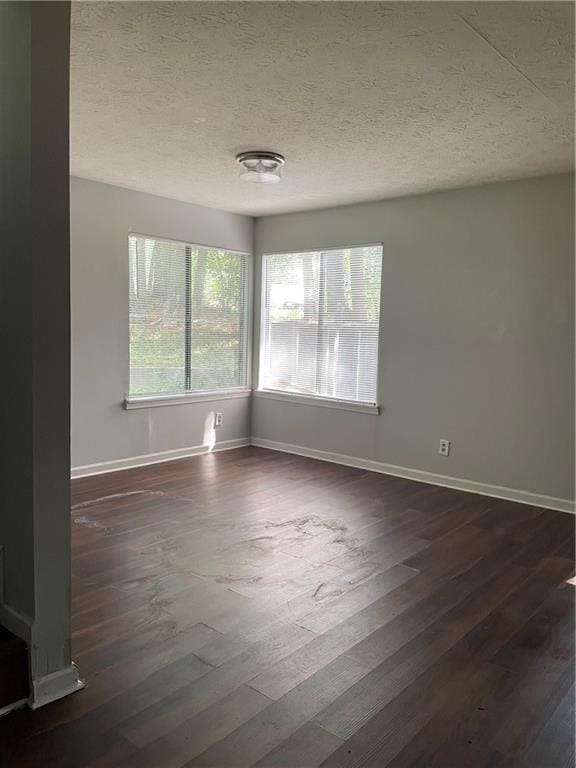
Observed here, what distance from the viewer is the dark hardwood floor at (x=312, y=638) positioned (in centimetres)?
181

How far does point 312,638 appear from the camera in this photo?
7.95 feet

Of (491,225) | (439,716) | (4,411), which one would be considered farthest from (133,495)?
(491,225)

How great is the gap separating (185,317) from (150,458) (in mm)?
1369

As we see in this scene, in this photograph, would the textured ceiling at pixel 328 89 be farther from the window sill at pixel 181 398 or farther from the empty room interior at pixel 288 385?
the window sill at pixel 181 398

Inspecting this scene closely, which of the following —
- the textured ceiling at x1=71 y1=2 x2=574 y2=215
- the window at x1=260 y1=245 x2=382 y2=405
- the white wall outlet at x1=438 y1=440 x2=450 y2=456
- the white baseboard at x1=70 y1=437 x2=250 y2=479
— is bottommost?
the white baseboard at x1=70 y1=437 x2=250 y2=479

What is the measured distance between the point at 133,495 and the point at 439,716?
293cm

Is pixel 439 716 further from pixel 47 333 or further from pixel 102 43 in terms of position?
pixel 102 43

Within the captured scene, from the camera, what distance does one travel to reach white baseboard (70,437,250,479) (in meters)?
4.84

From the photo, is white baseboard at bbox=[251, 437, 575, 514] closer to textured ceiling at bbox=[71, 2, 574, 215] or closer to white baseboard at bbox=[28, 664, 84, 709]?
textured ceiling at bbox=[71, 2, 574, 215]

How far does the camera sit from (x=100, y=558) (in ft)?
10.4

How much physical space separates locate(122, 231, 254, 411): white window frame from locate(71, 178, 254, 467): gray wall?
5 centimetres

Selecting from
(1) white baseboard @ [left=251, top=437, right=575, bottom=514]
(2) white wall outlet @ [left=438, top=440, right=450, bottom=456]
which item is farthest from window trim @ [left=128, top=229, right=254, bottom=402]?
(2) white wall outlet @ [left=438, top=440, right=450, bottom=456]

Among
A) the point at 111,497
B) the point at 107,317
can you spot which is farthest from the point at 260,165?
the point at 111,497

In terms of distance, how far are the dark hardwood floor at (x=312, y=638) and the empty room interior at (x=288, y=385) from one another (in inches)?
0.6
